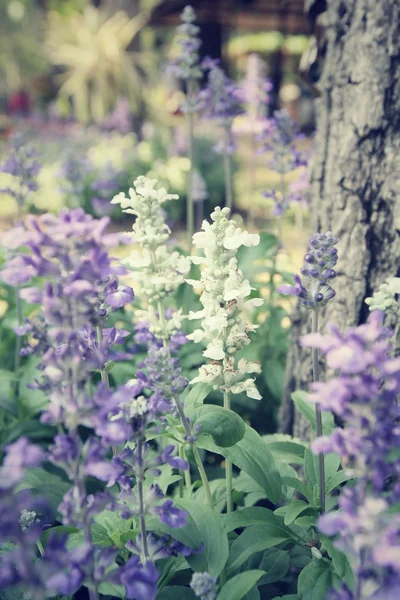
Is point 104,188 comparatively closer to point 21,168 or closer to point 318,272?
point 21,168

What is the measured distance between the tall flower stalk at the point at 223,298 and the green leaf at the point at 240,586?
2.03 ft

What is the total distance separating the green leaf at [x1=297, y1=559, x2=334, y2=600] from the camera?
7.09 feet

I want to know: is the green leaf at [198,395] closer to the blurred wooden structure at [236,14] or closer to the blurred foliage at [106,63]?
the blurred wooden structure at [236,14]

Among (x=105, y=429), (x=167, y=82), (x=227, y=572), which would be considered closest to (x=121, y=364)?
(x=227, y=572)

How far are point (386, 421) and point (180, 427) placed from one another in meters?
0.95

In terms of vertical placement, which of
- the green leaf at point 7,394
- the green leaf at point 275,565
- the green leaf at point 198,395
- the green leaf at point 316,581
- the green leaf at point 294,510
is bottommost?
the green leaf at point 7,394

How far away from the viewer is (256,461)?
254 cm

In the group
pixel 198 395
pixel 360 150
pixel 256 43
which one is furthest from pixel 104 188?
pixel 256 43

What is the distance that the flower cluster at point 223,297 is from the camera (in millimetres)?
2264

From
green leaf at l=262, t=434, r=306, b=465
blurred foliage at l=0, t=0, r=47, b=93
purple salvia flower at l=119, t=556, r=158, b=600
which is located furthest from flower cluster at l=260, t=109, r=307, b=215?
blurred foliage at l=0, t=0, r=47, b=93

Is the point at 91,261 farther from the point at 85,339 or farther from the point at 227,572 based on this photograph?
the point at 227,572

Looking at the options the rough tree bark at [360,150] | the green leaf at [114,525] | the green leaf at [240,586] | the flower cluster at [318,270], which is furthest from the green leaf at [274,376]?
the green leaf at [240,586]

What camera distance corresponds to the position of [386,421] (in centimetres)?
161

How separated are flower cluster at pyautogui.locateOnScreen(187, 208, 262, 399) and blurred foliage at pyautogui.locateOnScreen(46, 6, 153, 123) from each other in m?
17.0
